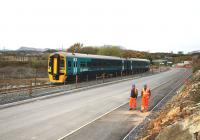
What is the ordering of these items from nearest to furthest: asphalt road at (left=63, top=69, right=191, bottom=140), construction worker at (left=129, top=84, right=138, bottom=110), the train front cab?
asphalt road at (left=63, top=69, right=191, bottom=140) < construction worker at (left=129, top=84, right=138, bottom=110) < the train front cab

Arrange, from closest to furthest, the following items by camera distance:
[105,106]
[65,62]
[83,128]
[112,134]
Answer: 1. [112,134]
2. [83,128]
3. [105,106]
4. [65,62]

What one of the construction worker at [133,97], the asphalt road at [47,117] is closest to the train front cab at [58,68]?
the asphalt road at [47,117]

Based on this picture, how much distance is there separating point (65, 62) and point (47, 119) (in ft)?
55.7

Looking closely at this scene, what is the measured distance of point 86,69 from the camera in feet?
117

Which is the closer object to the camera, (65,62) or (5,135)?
(5,135)

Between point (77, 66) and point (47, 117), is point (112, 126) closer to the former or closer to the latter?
point (47, 117)

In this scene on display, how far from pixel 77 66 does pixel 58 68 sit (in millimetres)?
3068

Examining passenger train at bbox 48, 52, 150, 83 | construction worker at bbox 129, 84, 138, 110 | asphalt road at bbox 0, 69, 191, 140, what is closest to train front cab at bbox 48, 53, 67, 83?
passenger train at bbox 48, 52, 150, 83

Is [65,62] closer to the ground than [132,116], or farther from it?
farther from it

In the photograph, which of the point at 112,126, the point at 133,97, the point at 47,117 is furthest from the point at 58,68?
the point at 112,126

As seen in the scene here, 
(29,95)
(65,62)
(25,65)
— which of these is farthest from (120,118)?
(25,65)

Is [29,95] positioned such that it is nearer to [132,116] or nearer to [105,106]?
[105,106]

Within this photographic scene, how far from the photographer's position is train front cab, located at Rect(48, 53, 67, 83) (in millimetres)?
30562

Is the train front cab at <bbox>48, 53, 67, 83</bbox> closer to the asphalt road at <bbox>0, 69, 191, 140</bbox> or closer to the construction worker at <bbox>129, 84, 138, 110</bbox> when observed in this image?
the asphalt road at <bbox>0, 69, 191, 140</bbox>
